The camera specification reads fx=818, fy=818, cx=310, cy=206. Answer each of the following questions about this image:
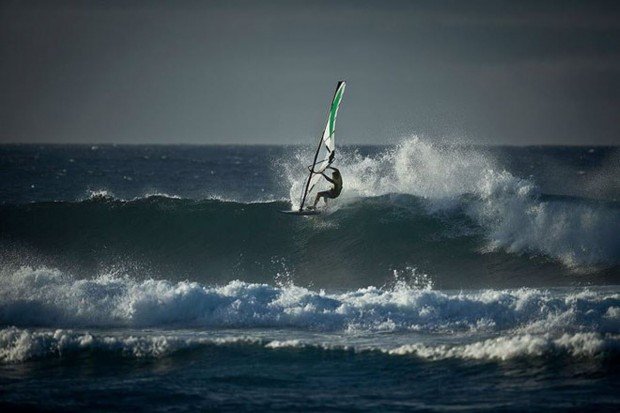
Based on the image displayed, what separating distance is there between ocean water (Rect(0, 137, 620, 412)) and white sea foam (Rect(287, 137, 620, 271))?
0.05m

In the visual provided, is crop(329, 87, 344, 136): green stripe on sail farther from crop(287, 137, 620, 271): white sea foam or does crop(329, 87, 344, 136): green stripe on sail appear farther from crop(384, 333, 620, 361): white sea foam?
crop(287, 137, 620, 271): white sea foam

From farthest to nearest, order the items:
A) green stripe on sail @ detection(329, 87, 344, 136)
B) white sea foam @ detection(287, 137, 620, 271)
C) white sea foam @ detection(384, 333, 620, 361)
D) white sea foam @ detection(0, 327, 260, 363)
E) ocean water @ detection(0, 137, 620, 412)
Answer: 1. white sea foam @ detection(287, 137, 620, 271)
2. green stripe on sail @ detection(329, 87, 344, 136)
3. white sea foam @ detection(0, 327, 260, 363)
4. white sea foam @ detection(384, 333, 620, 361)
5. ocean water @ detection(0, 137, 620, 412)

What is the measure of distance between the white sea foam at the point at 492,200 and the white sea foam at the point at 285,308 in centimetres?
414

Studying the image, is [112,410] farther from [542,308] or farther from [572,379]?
[542,308]

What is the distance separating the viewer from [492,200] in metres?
21.7

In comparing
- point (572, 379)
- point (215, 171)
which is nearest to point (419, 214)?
point (572, 379)

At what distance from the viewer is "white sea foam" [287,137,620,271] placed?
19.8m

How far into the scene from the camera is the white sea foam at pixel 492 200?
19828 mm

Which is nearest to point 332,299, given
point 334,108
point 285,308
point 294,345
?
point 285,308

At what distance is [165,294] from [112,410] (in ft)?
16.2

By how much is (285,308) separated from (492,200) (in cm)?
903


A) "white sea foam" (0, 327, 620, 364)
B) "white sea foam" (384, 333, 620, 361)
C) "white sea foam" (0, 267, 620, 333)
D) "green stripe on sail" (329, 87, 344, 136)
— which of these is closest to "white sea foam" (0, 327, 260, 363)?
"white sea foam" (0, 327, 620, 364)

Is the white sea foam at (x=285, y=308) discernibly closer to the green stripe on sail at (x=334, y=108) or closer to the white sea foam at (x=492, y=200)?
the green stripe on sail at (x=334, y=108)

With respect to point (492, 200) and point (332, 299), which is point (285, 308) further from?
point (492, 200)
